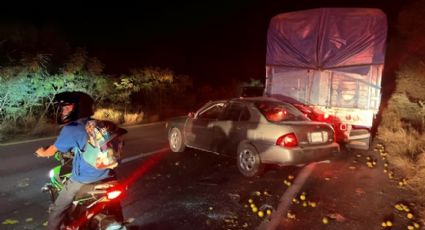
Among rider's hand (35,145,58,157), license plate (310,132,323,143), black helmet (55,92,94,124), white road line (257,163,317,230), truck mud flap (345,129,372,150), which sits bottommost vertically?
white road line (257,163,317,230)

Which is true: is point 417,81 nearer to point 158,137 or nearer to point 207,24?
point 158,137

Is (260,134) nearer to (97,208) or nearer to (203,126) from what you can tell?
(203,126)

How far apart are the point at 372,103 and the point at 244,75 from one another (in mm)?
32530

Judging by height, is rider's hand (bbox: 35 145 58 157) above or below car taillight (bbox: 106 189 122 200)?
above

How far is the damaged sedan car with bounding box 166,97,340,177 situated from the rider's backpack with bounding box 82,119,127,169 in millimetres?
4355

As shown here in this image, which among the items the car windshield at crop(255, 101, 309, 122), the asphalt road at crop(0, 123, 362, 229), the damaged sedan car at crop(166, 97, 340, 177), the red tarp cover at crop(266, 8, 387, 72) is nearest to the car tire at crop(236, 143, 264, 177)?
the damaged sedan car at crop(166, 97, 340, 177)

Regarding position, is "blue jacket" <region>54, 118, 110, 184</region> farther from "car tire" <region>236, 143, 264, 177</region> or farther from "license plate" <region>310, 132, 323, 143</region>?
"license plate" <region>310, 132, 323, 143</region>

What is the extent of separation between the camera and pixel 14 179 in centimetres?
717

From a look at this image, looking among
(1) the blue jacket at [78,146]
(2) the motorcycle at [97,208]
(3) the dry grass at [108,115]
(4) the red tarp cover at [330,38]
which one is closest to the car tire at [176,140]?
(4) the red tarp cover at [330,38]

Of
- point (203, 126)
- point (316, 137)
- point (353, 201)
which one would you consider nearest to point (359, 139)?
point (316, 137)

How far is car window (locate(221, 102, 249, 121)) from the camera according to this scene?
8117 millimetres

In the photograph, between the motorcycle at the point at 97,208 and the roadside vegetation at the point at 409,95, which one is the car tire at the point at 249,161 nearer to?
the motorcycle at the point at 97,208

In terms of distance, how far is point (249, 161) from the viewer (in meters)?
7.79

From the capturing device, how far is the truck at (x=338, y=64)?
9906 mm
